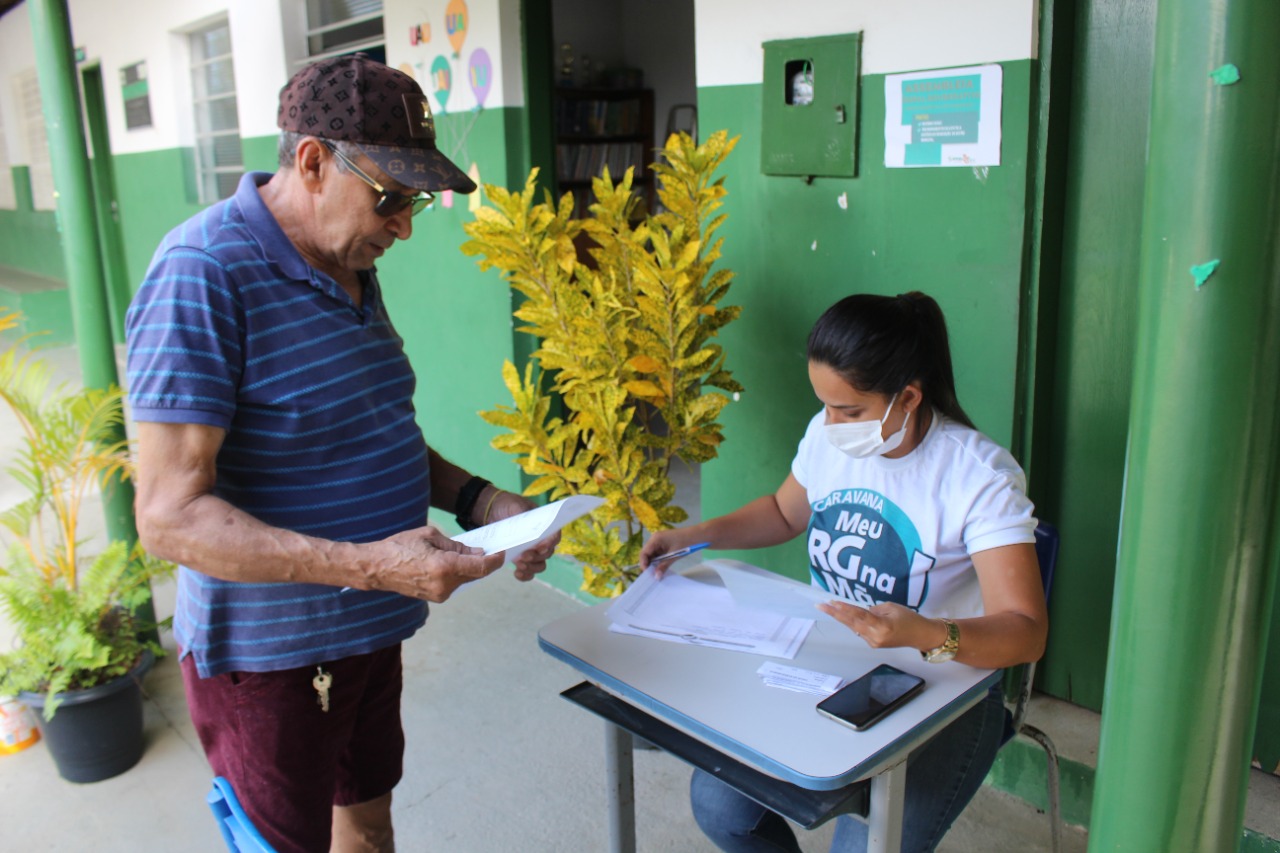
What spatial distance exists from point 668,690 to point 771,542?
0.67 m

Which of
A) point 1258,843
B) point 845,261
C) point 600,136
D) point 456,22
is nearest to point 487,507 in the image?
point 845,261

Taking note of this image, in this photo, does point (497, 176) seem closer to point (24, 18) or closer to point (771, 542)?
point (771, 542)

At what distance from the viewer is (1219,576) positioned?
91 centimetres

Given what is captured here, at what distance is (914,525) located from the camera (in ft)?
5.82

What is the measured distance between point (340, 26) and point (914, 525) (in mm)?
4327

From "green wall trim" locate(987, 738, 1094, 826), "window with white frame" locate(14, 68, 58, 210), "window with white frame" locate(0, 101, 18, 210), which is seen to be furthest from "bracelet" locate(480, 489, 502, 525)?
"window with white frame" locate(0, 101, 18, 210)

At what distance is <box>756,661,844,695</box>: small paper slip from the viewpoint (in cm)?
150

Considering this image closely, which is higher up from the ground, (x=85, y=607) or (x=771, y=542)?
(x=771, y=542)

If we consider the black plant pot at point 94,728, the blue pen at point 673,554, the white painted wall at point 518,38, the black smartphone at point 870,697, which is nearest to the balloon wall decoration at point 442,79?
the white painted wall at point 518,38

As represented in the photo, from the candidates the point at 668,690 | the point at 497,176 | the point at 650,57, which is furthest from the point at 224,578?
the point at 650,57

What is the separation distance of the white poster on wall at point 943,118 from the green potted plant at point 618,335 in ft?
1.34

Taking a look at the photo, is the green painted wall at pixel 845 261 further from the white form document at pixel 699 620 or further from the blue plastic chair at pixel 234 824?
the blue plastic chair at pixel 234 824

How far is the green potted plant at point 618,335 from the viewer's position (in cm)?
245

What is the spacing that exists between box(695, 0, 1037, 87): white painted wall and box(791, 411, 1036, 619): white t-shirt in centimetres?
97
